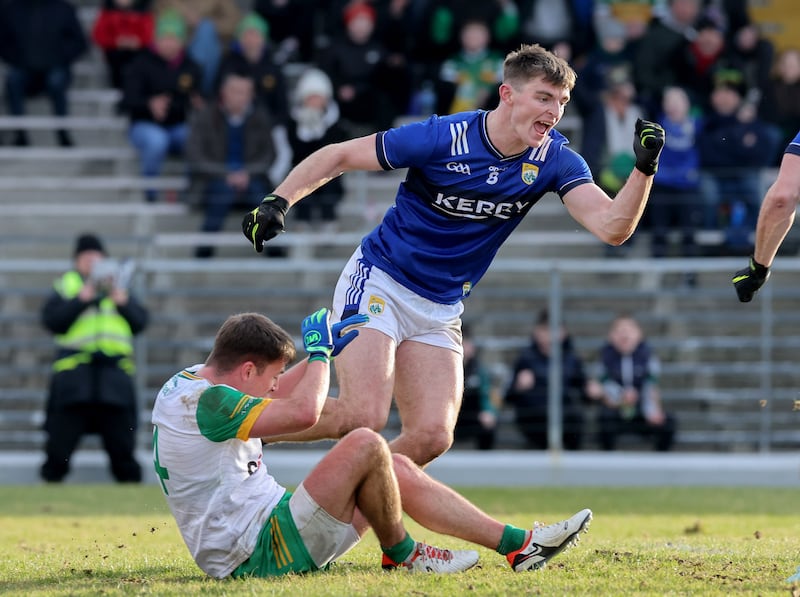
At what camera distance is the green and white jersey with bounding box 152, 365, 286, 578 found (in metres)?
6.40

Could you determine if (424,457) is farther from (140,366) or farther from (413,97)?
(413,97)

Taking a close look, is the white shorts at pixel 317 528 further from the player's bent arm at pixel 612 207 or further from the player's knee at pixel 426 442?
the player's bent arm at pixel 612 207

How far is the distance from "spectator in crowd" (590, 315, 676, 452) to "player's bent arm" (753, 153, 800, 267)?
7311mm

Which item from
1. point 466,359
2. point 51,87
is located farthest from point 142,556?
point 51,87

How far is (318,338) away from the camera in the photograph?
653 centimetres

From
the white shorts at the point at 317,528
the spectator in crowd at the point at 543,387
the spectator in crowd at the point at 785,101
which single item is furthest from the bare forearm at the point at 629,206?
the spectator in crowd at the point at 785,101

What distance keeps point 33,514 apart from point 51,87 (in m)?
8.83

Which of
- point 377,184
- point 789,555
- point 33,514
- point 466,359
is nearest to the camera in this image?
point 789,555

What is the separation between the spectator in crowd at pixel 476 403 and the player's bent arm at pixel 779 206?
287 inches

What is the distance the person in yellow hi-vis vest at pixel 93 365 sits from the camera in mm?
13938

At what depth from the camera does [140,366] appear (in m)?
14.9

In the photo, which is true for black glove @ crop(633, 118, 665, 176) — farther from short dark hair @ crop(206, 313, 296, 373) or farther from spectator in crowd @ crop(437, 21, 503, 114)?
spectator in crowd @ crop(437, 21, 503, 114)

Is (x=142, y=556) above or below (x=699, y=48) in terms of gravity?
below

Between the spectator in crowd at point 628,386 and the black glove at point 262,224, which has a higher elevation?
the black glove at point 262,224
